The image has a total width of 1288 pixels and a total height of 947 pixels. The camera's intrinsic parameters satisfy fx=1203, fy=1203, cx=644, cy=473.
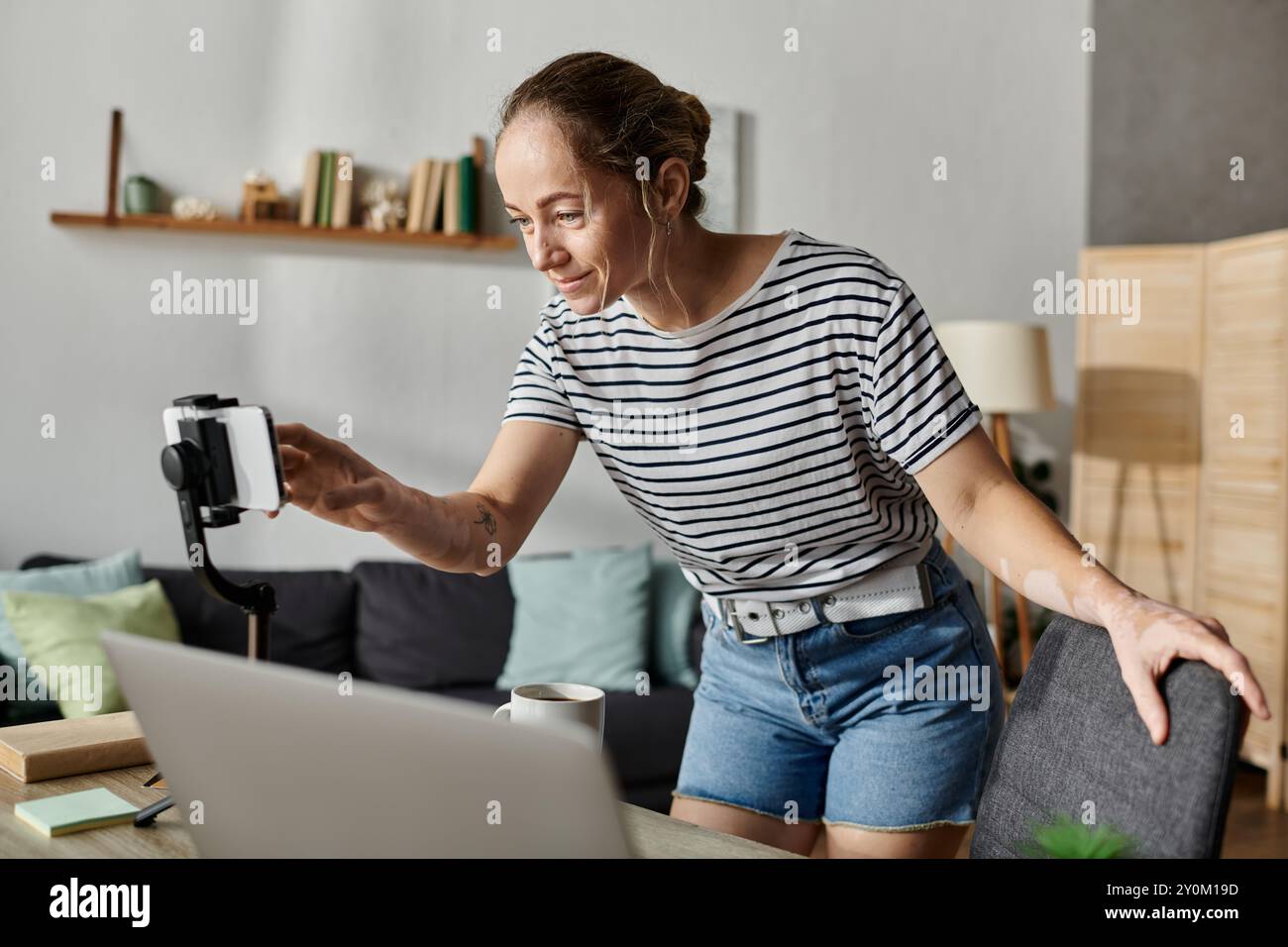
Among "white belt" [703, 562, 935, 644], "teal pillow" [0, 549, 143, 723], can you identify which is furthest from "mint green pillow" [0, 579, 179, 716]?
"white belt" [703, 562, 935, 644]

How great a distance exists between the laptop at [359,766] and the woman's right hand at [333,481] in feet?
1.32

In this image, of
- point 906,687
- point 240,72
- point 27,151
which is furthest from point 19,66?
point 906,687

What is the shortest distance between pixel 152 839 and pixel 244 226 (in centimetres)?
288

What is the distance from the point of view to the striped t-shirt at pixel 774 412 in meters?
1.29

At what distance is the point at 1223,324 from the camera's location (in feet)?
13.0

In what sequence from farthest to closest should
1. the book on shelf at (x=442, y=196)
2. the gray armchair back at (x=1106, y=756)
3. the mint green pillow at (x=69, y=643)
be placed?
the book on shelf at (x=442, y=196) → the mint green pillow at (x=69, y=643) → the gray armchair back at (x=1106, y=756)

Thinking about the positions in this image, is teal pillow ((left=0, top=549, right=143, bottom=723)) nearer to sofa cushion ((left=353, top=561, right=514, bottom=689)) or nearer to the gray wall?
sofa cushion ((left=353, top=561, right=514, bottom=689))

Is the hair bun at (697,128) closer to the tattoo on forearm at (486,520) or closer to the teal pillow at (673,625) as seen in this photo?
the tattoo on forearm at (486,520)

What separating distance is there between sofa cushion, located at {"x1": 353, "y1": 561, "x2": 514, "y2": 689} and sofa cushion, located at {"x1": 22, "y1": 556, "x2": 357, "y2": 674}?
7cm

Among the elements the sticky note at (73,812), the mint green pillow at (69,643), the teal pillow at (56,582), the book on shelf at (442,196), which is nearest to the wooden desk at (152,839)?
the sticky note at (73,812)

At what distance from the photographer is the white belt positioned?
1.38m
